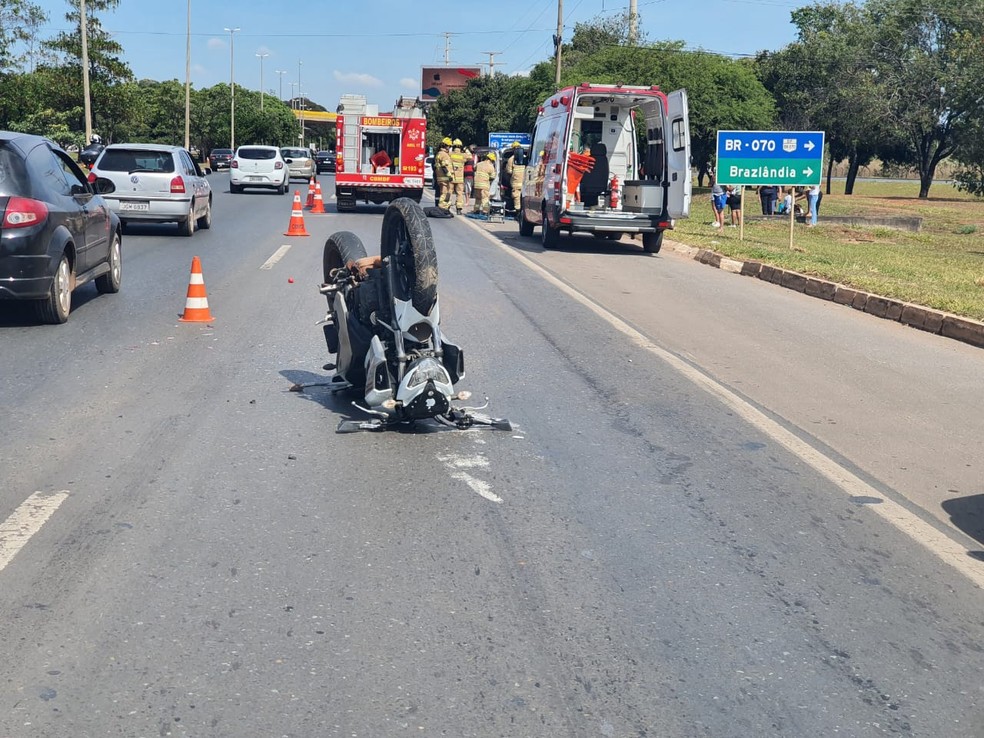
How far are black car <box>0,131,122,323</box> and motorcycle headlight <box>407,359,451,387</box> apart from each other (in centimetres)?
478

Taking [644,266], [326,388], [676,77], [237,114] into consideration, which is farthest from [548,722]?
[237,114]

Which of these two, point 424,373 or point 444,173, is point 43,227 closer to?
point 424,373

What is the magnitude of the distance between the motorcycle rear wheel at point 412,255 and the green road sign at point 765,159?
47.5 feet

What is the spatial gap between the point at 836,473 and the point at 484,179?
24.4m

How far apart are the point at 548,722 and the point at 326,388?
4.73 meters

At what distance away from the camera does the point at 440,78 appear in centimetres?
16325

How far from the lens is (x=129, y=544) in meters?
4.75

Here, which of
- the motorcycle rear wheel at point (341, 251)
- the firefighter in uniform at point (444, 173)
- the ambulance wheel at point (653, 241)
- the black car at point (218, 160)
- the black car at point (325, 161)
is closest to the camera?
the motorcycle rear wheel at point (341, 251)

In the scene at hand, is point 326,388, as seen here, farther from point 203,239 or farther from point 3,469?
point 203,239

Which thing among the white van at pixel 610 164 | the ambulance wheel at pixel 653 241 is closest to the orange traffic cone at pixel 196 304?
the white van at pixel 610 164

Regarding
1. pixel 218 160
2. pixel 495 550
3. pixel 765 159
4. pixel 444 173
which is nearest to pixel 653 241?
pixel 765 159

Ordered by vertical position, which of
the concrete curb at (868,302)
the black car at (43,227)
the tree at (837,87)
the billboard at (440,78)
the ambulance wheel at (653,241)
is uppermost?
the billboard at (440,78)

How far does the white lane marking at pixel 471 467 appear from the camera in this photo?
5605mm

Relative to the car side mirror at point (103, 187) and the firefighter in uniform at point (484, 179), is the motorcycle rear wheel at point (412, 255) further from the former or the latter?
the firefighter in uniform at point (484, 179)
